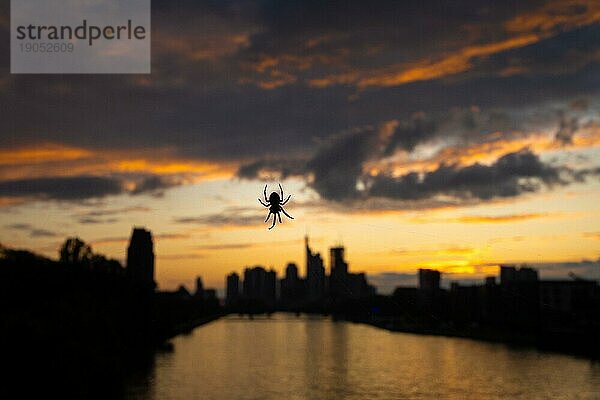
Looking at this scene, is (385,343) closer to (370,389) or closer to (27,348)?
(370,389)

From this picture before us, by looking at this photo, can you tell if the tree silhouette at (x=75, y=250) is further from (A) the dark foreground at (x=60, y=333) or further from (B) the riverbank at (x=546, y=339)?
(B) the riverbank at (x=546, y=339)

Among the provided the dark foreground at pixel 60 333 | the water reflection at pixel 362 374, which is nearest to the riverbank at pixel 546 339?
the water reflection at pixel 362 374

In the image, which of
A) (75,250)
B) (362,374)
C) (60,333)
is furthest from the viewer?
(75,250)

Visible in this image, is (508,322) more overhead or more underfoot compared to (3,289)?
more underfoot

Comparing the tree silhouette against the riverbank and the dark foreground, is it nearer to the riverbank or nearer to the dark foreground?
the dark foreground

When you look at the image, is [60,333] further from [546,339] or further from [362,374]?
[546,339]

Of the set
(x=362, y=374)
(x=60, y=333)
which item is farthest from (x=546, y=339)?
(x=60, y=333)

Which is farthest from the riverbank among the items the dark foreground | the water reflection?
the dark foreground

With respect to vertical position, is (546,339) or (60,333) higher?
(60,333)

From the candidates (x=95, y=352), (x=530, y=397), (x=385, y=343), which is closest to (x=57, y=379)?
(x=95, y=352)
